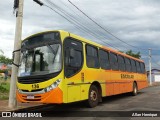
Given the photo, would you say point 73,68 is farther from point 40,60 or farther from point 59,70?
point 40,60

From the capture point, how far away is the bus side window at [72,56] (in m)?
11.0

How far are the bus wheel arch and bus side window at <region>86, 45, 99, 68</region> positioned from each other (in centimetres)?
91

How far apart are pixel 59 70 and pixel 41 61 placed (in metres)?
0.94

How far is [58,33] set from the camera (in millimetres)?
11156

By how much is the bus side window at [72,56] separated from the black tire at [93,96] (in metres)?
1.60

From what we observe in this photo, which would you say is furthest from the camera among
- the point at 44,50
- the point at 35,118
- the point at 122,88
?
the point at 122,88

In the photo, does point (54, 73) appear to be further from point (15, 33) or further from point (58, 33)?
point (15, 33)

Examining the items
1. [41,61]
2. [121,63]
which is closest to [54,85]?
[41,61]

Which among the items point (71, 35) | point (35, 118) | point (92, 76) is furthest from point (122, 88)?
point (35, 118)

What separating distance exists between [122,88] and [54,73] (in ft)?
27.1

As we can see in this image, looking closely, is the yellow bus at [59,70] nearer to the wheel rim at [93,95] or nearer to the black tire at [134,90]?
the wheel rim at [93,95]

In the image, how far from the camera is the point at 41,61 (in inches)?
434

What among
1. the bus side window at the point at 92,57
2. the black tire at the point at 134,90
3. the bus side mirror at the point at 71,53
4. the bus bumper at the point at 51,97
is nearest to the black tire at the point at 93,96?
the bus side window at the point at 92,57

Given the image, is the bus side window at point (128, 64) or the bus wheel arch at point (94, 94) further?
the bus side window at point (128, 64)
